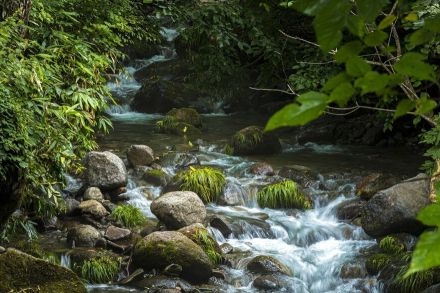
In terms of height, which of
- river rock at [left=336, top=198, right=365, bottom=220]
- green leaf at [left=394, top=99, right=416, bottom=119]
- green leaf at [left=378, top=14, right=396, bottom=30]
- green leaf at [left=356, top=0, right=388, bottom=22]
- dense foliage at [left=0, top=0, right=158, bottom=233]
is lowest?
river rock at [left=336, top=198, right=365, bottom=220]

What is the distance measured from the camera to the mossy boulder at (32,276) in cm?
536

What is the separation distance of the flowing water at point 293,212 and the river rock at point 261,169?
0.49 feet

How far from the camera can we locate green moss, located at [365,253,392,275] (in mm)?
7371

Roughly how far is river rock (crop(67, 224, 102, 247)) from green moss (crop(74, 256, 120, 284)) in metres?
0.62

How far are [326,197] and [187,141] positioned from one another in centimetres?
474

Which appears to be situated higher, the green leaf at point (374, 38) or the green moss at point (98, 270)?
the green leaf at point (374, 38)

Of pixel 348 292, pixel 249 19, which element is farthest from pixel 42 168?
pixel 249 19

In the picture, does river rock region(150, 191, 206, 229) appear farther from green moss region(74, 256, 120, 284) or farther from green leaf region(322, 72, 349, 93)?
green leaf region(322, 72, 349, 93)

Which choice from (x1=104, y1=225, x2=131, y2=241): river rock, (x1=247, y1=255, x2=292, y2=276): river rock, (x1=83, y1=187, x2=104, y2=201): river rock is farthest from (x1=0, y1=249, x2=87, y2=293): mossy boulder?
(x1=83, y1=187, x2=104, y2=201): river rock

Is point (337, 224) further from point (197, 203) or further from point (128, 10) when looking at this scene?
point (128, 10)

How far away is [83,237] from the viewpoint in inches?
305

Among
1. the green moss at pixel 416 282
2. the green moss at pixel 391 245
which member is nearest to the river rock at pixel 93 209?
the green moss at pixel 391 245

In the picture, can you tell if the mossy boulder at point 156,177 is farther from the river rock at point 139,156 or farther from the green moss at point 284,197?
the green moss at point 284,197

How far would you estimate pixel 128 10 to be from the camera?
8.45 meters
